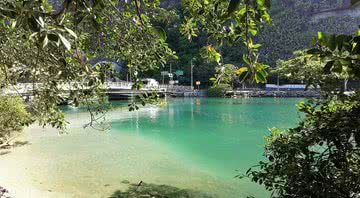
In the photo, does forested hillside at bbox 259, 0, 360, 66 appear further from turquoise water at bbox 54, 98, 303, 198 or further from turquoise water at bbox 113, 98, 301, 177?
turquoise water at bbox 54, 98, 303, 198

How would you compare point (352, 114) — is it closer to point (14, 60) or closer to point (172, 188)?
point (14, 60)

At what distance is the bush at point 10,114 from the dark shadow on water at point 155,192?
20.5 ft

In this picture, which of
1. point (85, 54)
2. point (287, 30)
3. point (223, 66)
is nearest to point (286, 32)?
point (287, 30)

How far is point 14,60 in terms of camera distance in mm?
5441

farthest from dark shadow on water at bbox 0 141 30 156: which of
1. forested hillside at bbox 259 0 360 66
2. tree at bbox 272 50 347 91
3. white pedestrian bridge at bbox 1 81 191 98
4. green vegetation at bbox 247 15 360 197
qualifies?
forested hillside at bbox 259 0 360 66

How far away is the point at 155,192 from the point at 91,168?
3.42 m

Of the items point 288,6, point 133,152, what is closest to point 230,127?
point 133,152

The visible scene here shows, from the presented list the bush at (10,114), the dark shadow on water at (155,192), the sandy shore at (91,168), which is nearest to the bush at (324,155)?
the dark shadow on water at (155,192)

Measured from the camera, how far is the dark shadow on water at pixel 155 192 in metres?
8.32

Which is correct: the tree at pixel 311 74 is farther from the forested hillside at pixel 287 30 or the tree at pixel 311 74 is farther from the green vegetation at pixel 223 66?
the forested hillside at pixel 287 30

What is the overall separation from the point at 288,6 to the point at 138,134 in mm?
72797

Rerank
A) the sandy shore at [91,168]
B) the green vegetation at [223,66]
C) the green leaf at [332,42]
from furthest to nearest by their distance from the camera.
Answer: the sandy shore at [91,168]
the green vegetation at [223,66]
the green leaf at [332,42]

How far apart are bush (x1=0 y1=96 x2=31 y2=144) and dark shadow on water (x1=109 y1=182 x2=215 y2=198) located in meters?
6.26

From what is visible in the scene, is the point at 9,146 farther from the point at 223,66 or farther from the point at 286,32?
the point at 286,32
